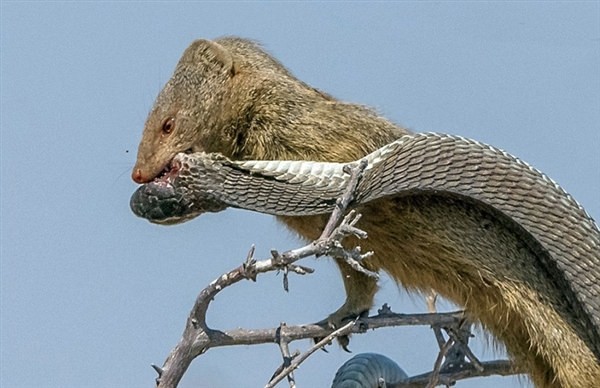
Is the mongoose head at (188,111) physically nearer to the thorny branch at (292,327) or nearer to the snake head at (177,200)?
the snake head at (177,200)

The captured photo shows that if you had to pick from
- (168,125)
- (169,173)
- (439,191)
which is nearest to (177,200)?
(169,173)

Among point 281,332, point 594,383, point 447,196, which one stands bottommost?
point 594,383

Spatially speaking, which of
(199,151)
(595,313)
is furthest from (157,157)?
(595,313)

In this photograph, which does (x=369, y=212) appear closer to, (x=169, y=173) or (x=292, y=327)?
(x=292, y=327)

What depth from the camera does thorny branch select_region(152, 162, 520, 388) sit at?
5.31m

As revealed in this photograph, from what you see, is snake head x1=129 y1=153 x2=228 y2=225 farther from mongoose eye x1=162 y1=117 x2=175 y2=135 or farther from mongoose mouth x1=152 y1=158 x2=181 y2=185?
mongoose eye x1=162 y1=117 x2=175 y2=135

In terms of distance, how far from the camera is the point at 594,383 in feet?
21.0

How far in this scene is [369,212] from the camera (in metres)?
6.65

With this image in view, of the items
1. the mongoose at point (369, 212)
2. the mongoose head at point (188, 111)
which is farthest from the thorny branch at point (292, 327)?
the mongoose head at point (188, 111)

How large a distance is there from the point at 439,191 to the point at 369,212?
439 mm

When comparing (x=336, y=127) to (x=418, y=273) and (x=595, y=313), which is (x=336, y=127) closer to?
(x=418, y=273)

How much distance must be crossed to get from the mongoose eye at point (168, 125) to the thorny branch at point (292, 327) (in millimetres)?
1532

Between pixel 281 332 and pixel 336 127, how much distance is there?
1520 mm

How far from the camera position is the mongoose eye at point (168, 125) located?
23.9 ft
